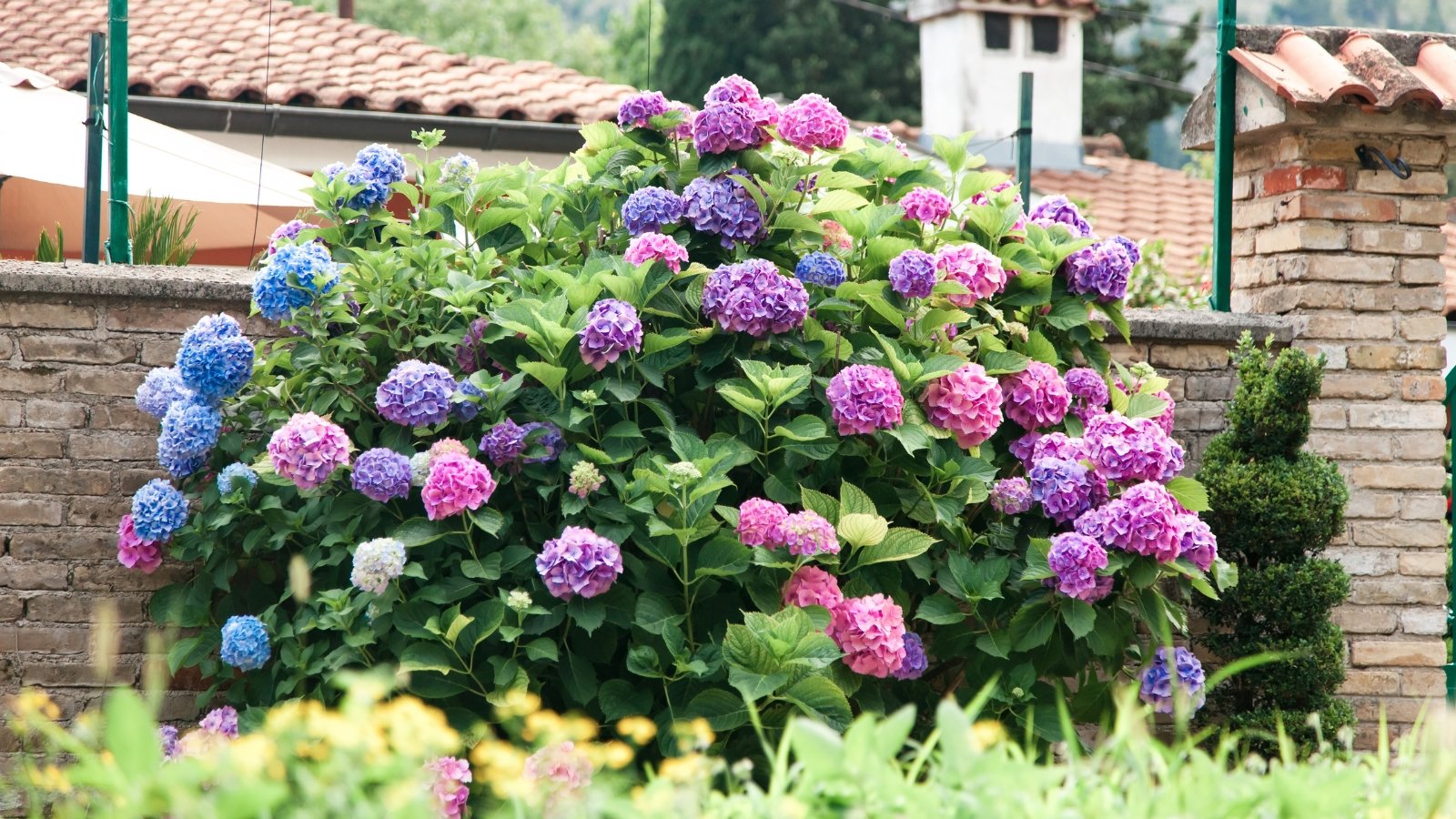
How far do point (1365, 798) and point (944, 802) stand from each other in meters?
0.69

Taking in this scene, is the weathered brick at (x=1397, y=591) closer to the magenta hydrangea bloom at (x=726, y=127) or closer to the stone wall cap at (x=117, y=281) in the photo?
the magenta hydrangea bloom at (x=726, y=127)

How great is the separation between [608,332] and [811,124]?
2.27 ft

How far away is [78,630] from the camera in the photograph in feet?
11.0

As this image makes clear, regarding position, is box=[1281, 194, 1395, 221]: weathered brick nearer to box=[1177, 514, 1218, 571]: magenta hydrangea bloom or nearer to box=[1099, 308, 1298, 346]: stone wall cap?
box=[1099, 308, 1298, 346]: stone wall cap

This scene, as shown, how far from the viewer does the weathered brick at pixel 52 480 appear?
3332mm

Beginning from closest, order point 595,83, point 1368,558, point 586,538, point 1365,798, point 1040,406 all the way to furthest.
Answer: point 1365,798 → point 586,538 → point 1040,406 → point 1368,558 → point 595,83

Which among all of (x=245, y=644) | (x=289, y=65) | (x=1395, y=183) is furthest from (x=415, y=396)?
(x=289, y=65)

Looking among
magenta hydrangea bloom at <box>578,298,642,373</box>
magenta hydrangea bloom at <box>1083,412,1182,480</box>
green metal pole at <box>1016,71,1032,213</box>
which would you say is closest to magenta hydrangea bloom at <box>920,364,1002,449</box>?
magenta hydrangea bloom at <box>1083,412,1182,480</box>

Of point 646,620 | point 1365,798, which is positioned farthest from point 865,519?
point 1365,798

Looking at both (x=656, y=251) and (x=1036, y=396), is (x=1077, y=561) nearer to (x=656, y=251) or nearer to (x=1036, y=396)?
(x=1036, y=396)

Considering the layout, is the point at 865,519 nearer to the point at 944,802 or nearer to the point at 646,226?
the point at 646,226

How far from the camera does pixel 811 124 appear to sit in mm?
3109

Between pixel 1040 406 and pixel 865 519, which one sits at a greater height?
pixel 1040 406

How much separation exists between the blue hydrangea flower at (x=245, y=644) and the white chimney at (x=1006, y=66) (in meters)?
10.5
